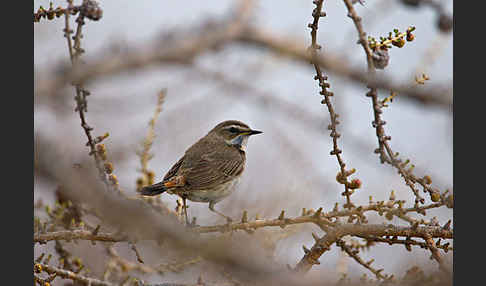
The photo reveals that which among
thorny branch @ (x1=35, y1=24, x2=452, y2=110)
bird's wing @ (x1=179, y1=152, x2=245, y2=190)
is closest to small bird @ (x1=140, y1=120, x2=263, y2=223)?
bird's wing @ (x1=179, y1=152, x2=245, y2=190)

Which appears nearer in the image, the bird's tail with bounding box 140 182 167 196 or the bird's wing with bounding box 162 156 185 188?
the bird's tail with bounding box 140 182 167 196

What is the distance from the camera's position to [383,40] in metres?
2.28

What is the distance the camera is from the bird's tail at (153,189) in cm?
316

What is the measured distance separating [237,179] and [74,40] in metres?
2.82

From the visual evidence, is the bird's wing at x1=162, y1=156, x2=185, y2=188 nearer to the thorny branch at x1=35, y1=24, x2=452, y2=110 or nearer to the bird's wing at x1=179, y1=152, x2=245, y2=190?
the bird's wing at x1=179, y1=152, x2=245, y2=190

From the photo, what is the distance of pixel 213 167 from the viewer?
4609 millimetres

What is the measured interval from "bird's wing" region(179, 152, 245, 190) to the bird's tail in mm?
628

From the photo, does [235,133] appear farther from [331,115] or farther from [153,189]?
[331,115]

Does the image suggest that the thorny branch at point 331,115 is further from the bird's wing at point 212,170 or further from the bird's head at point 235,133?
the bird's head at point 235,133

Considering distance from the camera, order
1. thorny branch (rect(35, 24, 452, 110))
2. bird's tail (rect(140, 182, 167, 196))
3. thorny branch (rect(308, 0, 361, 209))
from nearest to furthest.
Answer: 1. thorny branch (rect(35, 24, 452, 110))
2. thorny branch (rect(308, 0, 361, 209))
3. bird's tail (rect(140, 182, 167, 196))

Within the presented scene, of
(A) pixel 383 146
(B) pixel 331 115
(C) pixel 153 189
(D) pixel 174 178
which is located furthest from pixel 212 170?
(A) pixel 383 146

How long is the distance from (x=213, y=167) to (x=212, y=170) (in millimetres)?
53

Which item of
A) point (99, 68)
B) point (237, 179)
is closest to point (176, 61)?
point (99, 68)

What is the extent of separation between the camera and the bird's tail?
125 inches
